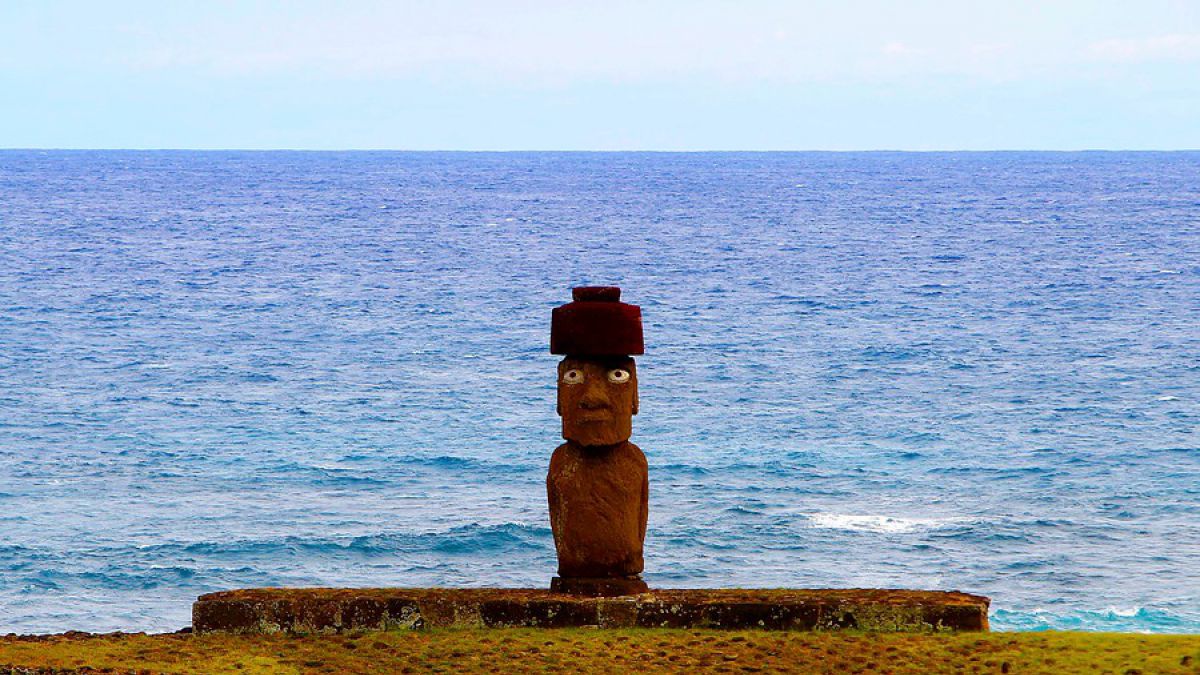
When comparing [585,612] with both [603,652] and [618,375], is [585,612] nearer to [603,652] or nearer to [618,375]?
[603,652]

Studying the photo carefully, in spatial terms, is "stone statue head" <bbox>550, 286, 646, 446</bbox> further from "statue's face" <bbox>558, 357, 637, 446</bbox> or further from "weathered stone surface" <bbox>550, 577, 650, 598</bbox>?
"weathered stone surface" <bbox>550, 577, 650, 598</bbox>

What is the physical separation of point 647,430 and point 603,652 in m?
38.6

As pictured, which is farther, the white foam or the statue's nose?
the white foam

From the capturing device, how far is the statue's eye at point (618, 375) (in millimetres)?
18969

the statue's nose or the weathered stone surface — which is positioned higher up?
the statue's nose

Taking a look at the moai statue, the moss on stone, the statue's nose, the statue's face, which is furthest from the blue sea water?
the statue's nose

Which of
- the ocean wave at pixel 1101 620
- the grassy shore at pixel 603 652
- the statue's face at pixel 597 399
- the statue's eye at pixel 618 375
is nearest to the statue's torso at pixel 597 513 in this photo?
the statue's face at pixel 597 399

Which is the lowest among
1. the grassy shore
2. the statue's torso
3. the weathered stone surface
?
the grassy shore

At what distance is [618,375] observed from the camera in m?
19.0

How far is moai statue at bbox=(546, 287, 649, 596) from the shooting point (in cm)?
1880

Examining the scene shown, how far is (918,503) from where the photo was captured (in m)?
45.8

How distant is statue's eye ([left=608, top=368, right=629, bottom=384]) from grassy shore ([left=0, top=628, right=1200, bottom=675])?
2.92 meters

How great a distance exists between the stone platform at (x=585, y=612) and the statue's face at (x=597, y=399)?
1.91 metres

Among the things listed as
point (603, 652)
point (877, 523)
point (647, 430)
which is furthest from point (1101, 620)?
point (647, 430)
